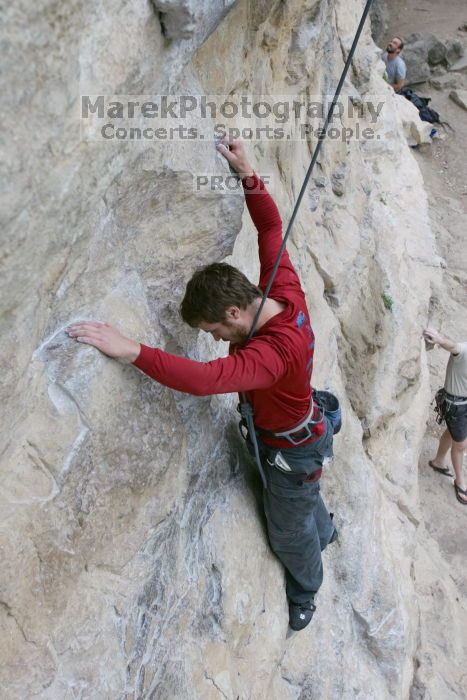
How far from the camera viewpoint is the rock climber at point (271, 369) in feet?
7.59

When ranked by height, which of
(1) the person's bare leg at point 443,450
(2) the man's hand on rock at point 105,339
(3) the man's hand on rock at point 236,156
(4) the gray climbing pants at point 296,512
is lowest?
(1) the person's bare leg at point 443,450

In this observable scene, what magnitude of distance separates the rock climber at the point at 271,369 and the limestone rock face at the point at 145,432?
0.36 feet

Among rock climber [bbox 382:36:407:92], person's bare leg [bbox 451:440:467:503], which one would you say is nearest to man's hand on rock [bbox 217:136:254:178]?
person's bare leg [bbox 451:440:467:503]

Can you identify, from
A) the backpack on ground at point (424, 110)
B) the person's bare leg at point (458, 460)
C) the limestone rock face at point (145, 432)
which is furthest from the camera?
the backpack on ground at point (424, 110)

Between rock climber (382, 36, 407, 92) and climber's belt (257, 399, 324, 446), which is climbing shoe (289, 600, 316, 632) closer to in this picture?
climber's belt (257, 399, 324, 446)

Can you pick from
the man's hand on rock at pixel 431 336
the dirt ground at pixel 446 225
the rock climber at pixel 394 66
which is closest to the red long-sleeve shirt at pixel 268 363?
the man's hand on rock at pixel 431 336

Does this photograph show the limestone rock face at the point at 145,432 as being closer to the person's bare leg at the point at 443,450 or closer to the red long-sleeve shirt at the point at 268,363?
the red long-sleeve shirt at the point at 268,363

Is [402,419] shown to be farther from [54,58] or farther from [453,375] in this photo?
[54,58]

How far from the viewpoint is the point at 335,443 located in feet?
13.8

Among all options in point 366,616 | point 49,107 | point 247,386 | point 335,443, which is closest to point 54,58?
point 49,107

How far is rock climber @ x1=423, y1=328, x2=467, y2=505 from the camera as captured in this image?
615 cm

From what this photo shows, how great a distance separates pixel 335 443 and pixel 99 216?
8.11 feet

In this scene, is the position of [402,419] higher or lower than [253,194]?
lower

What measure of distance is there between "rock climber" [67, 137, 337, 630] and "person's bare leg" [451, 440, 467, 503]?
3763 mm
